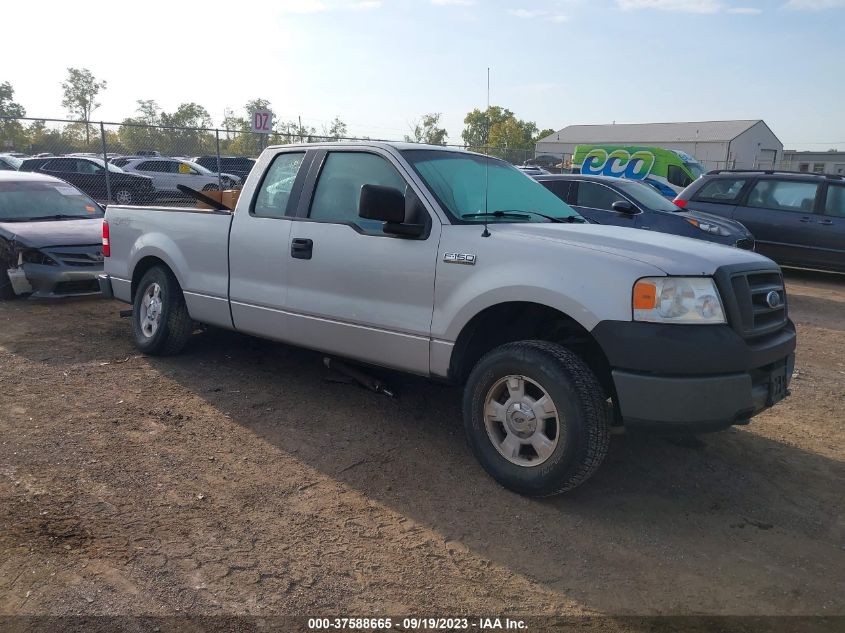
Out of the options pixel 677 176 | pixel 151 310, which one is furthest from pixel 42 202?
pixel 677 176

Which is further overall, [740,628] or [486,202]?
[486,202]

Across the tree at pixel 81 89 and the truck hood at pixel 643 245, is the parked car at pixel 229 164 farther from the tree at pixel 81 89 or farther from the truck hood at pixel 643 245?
the tree at pixel 81 89

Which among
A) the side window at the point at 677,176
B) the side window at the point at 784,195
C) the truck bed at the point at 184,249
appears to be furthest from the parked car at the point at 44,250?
the side window at the point at 677,176

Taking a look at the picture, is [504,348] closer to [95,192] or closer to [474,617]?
[474,617]

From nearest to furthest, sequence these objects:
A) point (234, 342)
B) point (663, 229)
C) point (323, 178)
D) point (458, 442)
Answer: point (458, 442)
point (323, 178)
point (234, 342)
point (663, 229)

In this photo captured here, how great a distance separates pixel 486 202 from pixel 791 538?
242 centimetres

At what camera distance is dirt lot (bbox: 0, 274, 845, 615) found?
121 inches

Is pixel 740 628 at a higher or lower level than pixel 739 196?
lower

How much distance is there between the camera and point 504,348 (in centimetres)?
403

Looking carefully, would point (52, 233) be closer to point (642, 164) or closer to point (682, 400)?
point (682, 400)

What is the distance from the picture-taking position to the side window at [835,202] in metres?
11.6

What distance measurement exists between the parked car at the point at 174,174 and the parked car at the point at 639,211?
12103mm

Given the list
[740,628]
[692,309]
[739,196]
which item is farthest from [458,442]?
[739,196]

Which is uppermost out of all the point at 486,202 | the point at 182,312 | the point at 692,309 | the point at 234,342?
the point at 486,202
